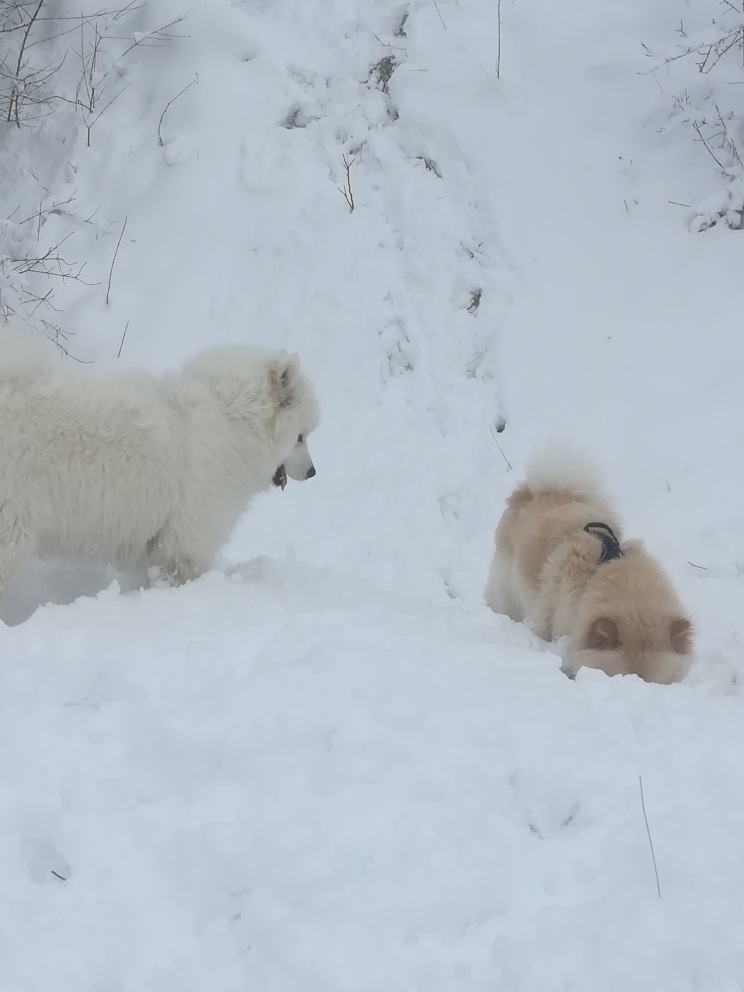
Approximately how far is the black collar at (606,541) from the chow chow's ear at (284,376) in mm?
2077

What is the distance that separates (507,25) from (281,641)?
1055 centimetres

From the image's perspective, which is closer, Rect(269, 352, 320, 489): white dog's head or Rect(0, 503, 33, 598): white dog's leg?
Rect(0, 503, 33, 598): white dog's leg

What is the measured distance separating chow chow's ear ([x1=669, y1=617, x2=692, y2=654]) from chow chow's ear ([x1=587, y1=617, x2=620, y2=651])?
281 millimetres

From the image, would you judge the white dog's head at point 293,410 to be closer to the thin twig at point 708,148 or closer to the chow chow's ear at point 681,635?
the chow chow's ear at point 681,635

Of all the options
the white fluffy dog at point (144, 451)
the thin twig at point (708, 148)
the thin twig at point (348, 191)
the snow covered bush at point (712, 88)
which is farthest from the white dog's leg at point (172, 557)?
the thin twig at point (708, 148)

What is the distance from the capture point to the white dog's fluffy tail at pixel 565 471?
5.53 meters

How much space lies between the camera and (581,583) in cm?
473

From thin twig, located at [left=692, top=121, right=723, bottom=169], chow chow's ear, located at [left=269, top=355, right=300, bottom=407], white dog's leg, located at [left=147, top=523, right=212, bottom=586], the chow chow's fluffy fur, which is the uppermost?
thin twig, located at [left=692, top=121, right=723, bottom=169]

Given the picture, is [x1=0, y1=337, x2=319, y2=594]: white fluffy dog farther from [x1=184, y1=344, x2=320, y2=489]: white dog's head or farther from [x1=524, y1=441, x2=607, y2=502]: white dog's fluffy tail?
[x1=524, y1=441, x2=607, y2=502]: white dog's fluffy tail

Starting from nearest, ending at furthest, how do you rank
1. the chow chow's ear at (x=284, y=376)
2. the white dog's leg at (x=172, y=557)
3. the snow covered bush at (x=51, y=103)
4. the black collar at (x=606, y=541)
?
the white dog's leg at (x=172, y=557) < the black collar at (x=606, y=541) < the chow chow's ear at (x=284, y=376) < the snow covered bush at (x=51, y=103)

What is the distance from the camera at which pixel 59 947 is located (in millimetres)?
1919

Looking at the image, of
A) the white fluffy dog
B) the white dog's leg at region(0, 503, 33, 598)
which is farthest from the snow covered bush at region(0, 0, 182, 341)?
the white dog's leg at region(0, 503, 33, 598)

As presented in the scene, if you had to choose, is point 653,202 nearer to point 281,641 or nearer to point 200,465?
point 200,465

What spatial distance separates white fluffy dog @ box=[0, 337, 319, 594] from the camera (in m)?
3.89
